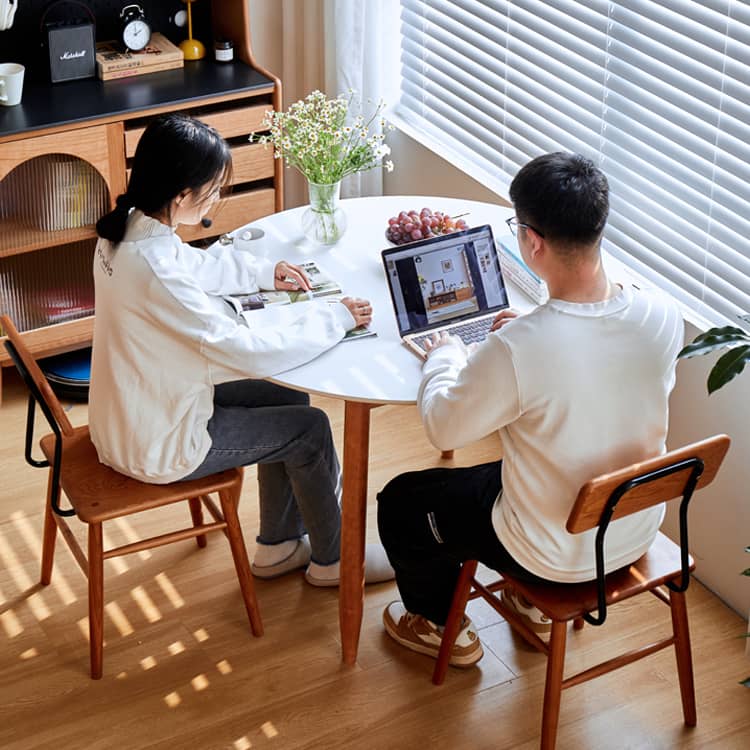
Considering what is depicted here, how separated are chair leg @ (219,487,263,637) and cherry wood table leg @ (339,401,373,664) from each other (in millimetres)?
192

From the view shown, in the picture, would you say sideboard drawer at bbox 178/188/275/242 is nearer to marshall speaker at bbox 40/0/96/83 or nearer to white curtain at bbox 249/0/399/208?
white curtain at bbox 249/0/399/208

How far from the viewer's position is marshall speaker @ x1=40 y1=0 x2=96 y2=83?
3.30 metres

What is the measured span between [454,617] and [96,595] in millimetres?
727

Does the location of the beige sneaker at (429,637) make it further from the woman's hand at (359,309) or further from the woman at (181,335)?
the woman's hand at (359,309)

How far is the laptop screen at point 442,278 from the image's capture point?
7.55 feet

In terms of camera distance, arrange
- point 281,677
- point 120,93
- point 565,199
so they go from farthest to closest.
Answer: point 120,93 → point 281,677 → point 565,199

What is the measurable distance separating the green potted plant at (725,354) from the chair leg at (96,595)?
1191mm

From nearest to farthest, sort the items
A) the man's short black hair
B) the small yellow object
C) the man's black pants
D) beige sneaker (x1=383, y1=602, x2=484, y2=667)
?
the man's short black hair → the man's black pants → beige sneaker (x1=383, y1=602, x2=484, y2=667) → the small yellow object

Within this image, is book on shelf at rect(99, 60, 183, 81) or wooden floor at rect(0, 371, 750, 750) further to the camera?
book on shelf at rect(99, 60, 183, 81)

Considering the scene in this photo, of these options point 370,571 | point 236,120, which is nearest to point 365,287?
point 370,571

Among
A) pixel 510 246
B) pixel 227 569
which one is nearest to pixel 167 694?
pixel 227 569

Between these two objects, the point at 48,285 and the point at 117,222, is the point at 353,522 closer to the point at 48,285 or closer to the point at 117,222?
the point at 117,222

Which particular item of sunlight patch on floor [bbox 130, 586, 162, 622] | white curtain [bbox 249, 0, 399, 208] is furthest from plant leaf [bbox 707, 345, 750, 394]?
white curtain [bbox 249, 0, 399, 208]

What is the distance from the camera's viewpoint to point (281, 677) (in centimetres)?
249
